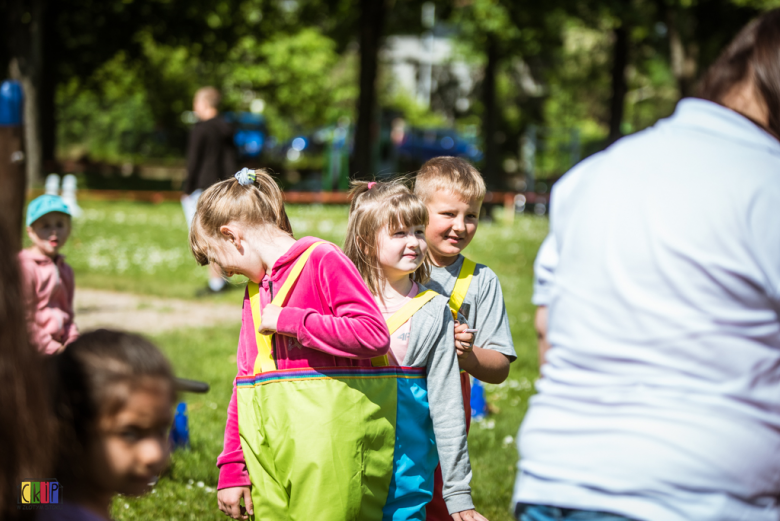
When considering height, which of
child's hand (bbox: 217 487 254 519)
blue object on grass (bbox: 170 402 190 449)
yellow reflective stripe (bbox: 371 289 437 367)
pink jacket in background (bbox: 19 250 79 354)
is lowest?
blue object on grass (bbox: 170 402 190 449)

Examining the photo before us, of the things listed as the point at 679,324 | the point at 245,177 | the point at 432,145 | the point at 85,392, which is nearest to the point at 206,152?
the point at 245,177

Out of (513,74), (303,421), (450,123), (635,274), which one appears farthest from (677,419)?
(450,123)

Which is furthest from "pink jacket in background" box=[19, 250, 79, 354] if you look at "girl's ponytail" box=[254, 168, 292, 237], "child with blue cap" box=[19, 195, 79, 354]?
"girl's ponytail" box=[254, 168, 292, 237]

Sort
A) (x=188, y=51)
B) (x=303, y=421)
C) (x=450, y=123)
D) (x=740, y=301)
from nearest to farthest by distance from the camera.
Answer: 1. (x=740, y=301)
2. (x=303, y=421)
3. (x=188, y=51)
4. (x=450, y=123)

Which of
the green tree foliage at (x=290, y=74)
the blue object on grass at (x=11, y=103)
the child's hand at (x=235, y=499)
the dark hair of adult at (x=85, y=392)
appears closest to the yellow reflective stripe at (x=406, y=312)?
the child's hand at (x=235, y=499)

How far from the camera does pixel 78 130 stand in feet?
166

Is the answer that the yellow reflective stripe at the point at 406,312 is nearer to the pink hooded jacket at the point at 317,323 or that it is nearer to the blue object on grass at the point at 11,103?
the pink hooded jacket at the point at 317,323

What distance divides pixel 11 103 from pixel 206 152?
10.3 ft

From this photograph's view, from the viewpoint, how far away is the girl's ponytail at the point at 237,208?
8.33 feet

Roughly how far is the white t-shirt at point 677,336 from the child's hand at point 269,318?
3.23 feet

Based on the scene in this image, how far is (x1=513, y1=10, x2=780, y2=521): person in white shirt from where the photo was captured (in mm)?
1456

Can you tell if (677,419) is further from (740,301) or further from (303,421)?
(303,421)

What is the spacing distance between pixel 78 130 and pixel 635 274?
5374cm

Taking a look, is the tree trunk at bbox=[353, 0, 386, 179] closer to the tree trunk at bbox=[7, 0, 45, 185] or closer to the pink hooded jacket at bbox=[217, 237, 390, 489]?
the tree trunk at bbox=[7, 0, 45, 185]
